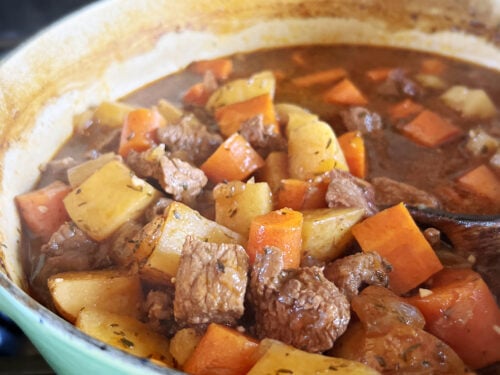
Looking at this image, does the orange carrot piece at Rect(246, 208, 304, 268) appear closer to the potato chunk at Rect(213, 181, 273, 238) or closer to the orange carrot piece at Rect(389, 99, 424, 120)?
the potato chunk at Rect(213, 181, 273, 238)

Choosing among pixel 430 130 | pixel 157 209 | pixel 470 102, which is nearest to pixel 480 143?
pixel 430 130

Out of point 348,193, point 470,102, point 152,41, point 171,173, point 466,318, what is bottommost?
point 466,318

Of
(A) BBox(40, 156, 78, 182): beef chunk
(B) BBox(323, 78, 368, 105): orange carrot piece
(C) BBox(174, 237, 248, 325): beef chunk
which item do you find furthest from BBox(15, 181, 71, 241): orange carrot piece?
(B) BBox(323, 78, 368, 105): orange carrot piece

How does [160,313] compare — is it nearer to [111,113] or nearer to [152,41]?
[111,113]

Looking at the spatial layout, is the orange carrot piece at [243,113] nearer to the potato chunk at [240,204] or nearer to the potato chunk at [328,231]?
the potato chunk at [240,204]

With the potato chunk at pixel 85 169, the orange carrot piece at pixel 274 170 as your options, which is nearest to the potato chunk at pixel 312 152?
the orange carrot piece at pixel 274 170
